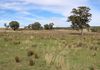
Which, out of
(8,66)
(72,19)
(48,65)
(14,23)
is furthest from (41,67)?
(14,23)

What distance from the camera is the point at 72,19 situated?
79.1 metres

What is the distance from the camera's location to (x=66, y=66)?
40.2 feet

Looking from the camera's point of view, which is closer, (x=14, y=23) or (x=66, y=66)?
(x=66, y=66)

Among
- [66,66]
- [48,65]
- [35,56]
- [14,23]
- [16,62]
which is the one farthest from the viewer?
[14,23]

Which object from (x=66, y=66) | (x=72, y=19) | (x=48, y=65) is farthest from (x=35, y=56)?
(x=72, y=19)

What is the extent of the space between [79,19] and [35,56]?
64.3 meters

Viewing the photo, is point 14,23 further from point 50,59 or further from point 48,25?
point 50,59

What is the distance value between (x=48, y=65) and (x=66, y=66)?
3.82 feet

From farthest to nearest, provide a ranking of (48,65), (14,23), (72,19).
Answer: (14,23)
(72,19)
(48,65)

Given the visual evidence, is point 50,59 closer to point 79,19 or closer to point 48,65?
point 48,65

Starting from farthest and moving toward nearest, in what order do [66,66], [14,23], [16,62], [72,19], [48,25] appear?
[48,25]
[14,23]
[72,19]
[16,62]
[66,66]

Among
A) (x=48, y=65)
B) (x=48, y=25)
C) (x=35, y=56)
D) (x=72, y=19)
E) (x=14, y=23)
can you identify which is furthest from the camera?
(x=48, y=25)

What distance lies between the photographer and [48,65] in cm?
1311

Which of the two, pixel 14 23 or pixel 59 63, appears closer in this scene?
pixel 59 63
